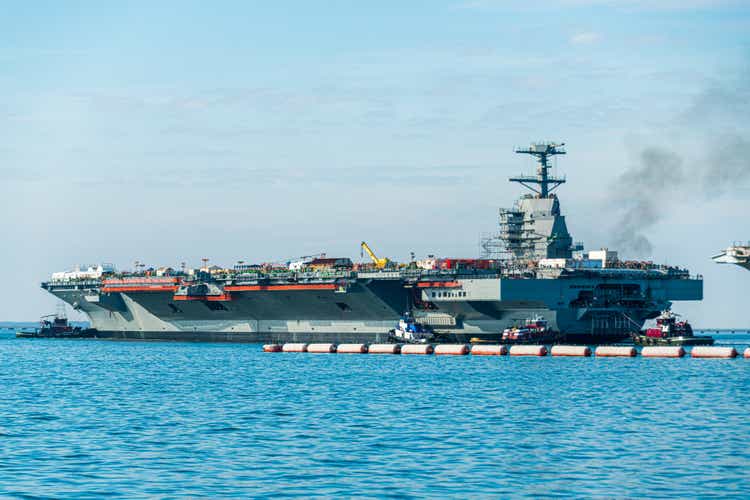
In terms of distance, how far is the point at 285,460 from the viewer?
96.1 ft

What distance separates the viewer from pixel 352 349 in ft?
287

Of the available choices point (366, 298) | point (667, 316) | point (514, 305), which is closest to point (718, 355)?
point (667, 316)

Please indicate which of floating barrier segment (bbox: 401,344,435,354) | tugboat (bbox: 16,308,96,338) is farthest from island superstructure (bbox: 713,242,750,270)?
tugboat (bbox: 16,308,96,338)

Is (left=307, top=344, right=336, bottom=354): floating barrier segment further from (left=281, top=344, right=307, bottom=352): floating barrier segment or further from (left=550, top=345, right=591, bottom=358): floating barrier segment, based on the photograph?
(left=550, top=345, right=591, bottom=358): floating barrier segment

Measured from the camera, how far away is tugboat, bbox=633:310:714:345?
279 ft

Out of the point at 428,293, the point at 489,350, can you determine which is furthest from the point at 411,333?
the point at 489,350

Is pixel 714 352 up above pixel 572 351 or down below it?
above

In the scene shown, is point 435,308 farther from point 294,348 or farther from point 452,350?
point 452,350

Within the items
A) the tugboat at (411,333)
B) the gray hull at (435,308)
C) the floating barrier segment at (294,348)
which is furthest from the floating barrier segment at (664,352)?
the floating barrier segment at (294,348)

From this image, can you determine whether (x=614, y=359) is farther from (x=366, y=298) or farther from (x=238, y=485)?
(x=238, y=485)

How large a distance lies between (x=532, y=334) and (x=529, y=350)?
9496mm

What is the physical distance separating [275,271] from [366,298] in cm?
1404

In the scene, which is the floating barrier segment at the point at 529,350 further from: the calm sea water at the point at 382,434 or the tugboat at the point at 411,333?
the calm sea water at the point at 382,434

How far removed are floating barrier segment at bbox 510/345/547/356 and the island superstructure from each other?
15.2 m
